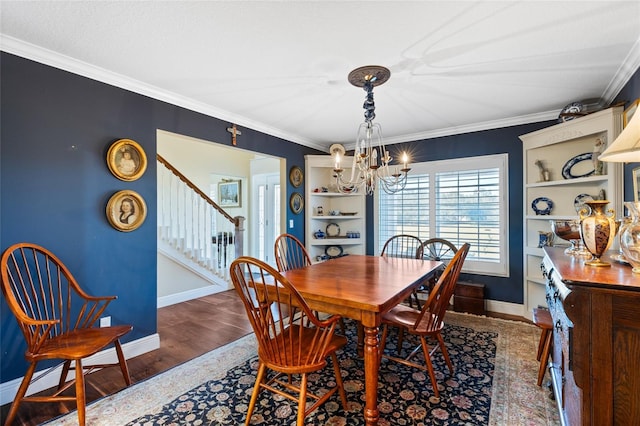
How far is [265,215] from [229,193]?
38.4 inches

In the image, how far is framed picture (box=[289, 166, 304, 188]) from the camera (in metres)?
4.47

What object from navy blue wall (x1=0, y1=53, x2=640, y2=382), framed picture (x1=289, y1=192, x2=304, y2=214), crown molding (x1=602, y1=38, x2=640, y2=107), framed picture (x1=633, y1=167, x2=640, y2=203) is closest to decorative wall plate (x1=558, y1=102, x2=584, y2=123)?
crown molding (x1=602, y1=38, x2=640, y2=107)

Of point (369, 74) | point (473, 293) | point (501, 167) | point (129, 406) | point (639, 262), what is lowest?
point (129, 406)

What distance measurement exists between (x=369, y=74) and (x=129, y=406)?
2894mm

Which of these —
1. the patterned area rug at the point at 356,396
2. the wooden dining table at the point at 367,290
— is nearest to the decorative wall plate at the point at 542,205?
the patterned area rug at the point at 356,396

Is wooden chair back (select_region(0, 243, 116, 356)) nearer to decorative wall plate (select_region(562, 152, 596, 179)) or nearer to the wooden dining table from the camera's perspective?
the wooden dining table

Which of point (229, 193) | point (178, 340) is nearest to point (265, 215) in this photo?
point (229, 193)

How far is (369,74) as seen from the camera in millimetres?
2340

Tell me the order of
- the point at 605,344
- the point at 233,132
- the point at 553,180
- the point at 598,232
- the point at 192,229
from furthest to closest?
the point at 192,229
the point at 233,132
the point at 553,180
the point at 598,232
the point at 605,344

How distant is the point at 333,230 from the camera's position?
195 inches

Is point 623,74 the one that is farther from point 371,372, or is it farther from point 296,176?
point 296,176

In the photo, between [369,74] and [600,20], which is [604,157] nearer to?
[600,20]

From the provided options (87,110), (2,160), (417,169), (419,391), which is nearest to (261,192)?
(417,169)

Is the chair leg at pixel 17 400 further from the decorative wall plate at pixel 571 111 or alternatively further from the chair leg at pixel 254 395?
the decorative wall plate at pixel 571 111
